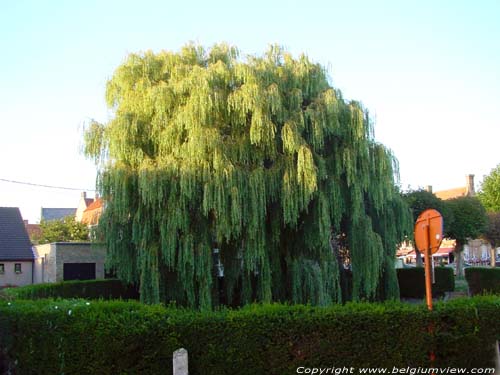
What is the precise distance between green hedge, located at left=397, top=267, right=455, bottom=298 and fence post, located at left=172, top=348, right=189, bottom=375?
19.6 meters

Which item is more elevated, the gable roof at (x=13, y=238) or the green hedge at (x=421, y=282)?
the gable roof at (x=13, y=238)

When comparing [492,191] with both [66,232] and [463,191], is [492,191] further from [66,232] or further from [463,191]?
[66,232]

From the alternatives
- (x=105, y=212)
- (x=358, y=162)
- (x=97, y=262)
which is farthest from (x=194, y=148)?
(x=97, y=262)

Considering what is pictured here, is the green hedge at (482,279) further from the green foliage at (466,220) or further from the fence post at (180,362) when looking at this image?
the fence post at (180,362)

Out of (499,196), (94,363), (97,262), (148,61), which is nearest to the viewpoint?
(94,363)

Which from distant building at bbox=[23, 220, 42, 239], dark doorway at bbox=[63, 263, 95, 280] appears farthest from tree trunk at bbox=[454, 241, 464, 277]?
distant building at bbox=[23, 220, 42, 239]

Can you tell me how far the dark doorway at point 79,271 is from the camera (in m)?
29.6

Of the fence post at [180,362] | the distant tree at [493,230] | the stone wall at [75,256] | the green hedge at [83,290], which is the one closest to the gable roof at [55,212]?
the stone wall at [75,256]

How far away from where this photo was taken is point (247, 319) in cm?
730

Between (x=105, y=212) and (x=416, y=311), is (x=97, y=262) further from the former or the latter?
(x=416, y=311)

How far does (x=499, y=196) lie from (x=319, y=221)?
41749mm

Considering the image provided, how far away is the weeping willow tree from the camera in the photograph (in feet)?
46.0

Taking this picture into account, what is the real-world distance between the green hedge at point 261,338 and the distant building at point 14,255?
28.1 metres

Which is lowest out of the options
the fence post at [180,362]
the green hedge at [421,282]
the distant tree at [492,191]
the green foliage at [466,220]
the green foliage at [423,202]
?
the green hedge at [421,282]
